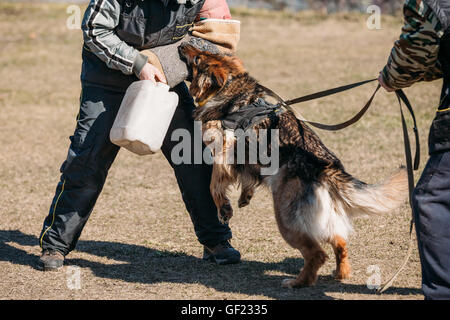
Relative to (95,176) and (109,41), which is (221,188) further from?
(109,41)

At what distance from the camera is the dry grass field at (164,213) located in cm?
450

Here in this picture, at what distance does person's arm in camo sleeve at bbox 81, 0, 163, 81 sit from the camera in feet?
14.2

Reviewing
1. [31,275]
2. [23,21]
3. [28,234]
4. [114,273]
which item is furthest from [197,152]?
[23,21]

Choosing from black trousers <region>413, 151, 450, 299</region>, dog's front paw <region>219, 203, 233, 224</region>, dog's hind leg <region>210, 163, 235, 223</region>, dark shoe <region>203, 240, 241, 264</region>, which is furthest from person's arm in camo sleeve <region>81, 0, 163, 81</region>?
black trousers <region>413, 151, 450, 299</region>

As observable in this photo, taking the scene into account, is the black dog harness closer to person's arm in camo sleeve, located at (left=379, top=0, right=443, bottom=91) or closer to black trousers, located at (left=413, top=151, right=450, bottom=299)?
person's arm in camo sleeve, located at (left=379, top=0, right=443, bottom=91)

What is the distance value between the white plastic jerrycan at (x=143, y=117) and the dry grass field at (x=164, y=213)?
3.66 ft

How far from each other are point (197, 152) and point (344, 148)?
173 inches

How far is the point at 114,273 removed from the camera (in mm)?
4848

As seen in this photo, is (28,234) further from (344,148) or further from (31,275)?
(344,148)

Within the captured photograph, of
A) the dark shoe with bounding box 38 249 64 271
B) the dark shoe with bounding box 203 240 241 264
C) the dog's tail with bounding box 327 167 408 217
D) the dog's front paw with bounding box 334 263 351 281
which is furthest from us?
the dark shoe with bounding box 203 240 241 264

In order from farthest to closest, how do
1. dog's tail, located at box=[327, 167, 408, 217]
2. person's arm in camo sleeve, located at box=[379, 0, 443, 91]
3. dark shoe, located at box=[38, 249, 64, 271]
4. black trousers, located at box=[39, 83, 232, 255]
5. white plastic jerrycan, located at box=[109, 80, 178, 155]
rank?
1. dark shoe, located at box=[38, 249, 64, 271]
2. black trousers, located at box=[39, 83, 232, 255]
3. white plastic jerrycan, located at box=[109, 80, 178, 155]
4. dog's tail, located at box=[327, 167, 408, 217]
5. person's arm in camo sleeve, located at box=[379, 0, 443, 91]

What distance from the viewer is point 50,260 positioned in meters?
4.82

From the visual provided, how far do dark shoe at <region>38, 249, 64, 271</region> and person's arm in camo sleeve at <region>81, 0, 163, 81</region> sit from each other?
1.63 metres

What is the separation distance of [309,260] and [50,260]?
2.11 meters
